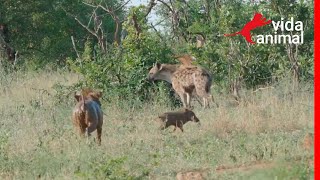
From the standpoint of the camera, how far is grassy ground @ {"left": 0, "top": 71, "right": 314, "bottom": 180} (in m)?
7.96

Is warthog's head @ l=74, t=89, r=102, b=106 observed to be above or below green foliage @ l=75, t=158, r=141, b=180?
above

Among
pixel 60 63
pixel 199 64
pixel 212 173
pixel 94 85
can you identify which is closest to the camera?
pixel 212 173

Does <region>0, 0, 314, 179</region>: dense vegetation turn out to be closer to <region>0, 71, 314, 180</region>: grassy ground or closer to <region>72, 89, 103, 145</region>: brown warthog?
<region>0, 71, 314, 180</region>: grassy ground

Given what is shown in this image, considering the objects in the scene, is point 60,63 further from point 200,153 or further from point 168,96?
point 200,153

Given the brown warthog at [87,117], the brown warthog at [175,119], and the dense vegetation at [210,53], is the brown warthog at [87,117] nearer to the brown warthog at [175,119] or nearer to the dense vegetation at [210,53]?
the brown warthog at [175,119]

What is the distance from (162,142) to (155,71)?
480 cm

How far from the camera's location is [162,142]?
10.4 m

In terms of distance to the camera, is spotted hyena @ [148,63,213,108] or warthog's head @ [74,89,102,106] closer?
warthog's head @ [74,89,102,106]

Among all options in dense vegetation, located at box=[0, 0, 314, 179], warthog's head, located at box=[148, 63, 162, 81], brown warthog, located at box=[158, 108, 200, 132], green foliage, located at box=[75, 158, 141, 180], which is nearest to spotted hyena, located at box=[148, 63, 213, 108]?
warthog's head, located at box=[148, 63, 162, 81]

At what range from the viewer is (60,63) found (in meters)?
23.2

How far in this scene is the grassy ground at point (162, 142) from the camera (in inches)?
313

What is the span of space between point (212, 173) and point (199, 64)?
27.5ft

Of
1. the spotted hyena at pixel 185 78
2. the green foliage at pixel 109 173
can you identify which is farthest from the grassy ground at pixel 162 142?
the spotted hyena at pixel 185 78

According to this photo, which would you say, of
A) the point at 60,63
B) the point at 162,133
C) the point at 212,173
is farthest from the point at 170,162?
the point at 60,63
